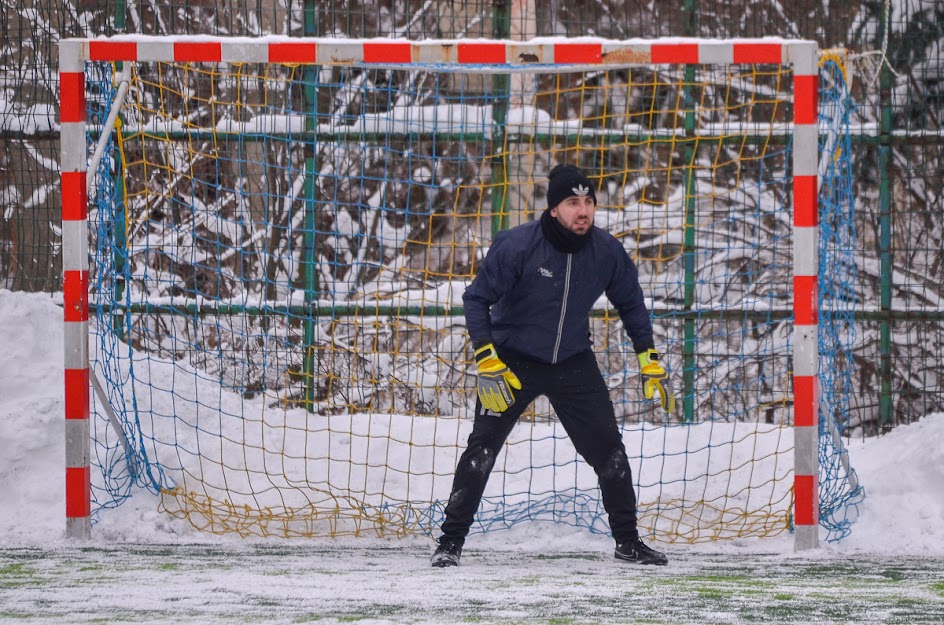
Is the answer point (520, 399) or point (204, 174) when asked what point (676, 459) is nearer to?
point (520, 399)

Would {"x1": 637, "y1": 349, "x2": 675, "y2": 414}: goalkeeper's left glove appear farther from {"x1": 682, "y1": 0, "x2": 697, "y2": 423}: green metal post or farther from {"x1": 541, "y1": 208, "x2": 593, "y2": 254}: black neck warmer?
{"x1": 682, "y1": 0, "x2": 697, "y2": 423}: green metal post

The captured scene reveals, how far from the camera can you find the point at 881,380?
702cm

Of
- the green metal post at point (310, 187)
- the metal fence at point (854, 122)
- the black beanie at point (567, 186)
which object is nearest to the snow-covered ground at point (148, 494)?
the metal fence at point (854, 122)

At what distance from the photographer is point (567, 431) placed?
4.65 m

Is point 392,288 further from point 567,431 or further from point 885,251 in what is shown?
point 885,251

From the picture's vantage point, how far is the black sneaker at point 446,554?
4.55 m

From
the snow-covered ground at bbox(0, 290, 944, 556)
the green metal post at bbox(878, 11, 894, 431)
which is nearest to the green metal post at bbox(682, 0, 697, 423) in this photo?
the snow-covered ground at bbox(0, 290, 944, 556)

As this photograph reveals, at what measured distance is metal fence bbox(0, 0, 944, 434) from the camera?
6898mm

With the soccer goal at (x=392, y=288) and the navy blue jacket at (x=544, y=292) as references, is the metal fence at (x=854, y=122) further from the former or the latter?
the navy blue jacket at (x=544, y=292)

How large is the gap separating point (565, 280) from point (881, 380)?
3.36m

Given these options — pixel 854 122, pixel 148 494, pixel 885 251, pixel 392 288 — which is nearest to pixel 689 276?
pixel 885 251

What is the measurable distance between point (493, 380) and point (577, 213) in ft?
2.52

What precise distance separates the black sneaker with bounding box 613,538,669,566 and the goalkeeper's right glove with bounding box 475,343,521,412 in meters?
0.83

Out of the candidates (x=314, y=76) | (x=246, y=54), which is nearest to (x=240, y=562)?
(x=246, y=54)
